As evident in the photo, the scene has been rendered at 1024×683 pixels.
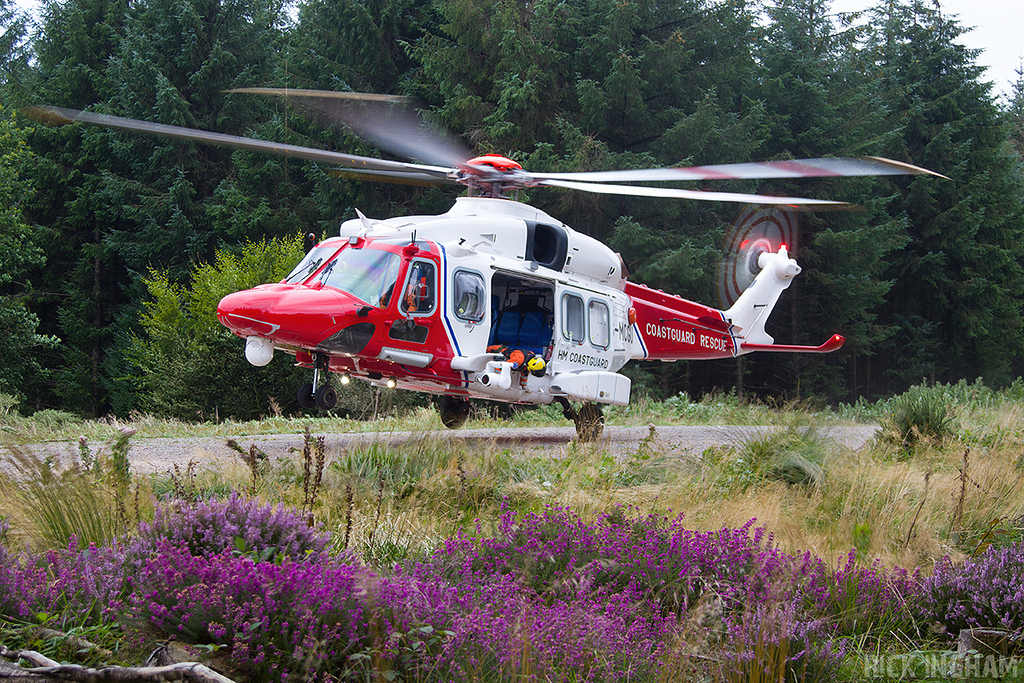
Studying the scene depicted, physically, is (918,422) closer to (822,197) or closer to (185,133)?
(185,133)

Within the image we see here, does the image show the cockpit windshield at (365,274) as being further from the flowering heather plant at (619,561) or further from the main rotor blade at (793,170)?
the flowering heather plant at (619,561)

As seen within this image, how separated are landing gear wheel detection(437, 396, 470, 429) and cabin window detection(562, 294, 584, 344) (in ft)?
5.28

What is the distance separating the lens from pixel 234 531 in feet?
12.4

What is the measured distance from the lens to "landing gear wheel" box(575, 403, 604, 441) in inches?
385

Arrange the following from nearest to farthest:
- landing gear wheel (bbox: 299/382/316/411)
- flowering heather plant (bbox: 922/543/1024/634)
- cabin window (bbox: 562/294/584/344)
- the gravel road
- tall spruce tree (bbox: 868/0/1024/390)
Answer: flowering heather plant (bbox: 922/543/1024/634) < the gravel road < landing gear wheel (bbox: 299/382/316/411) < cabin window (bbox: 562/294/584/344) < tall spruce tree (bbox: 868/0/1024/390)

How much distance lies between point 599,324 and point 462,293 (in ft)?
7.20

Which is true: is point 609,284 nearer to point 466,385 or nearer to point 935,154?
point 466,385

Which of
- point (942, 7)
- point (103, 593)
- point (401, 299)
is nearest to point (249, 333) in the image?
point (401, 299)

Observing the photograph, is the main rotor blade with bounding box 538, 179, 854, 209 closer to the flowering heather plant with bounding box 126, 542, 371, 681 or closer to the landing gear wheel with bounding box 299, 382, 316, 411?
the landing gear wheel with bounding box 299, 382, 316, 411

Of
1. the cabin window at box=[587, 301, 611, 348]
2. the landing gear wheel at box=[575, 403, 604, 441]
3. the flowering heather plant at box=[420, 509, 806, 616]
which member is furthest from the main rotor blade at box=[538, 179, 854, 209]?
the flowering heather plant at box=[420, 509, 806, 616]

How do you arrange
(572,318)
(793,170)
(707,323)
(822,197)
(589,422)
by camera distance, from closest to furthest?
(793,170) < (572,318) < (589,422) < (707,323) < (822,197)

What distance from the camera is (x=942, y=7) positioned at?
36.0 meters

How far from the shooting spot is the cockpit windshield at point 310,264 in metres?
9.04

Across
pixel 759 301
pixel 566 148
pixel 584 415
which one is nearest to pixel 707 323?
pixel 759 301
